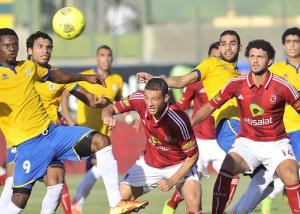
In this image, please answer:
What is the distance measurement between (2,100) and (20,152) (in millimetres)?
561

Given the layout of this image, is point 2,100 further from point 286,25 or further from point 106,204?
point 286,25

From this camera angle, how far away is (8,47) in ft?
32.4

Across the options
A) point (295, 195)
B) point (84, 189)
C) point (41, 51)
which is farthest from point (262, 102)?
point (84, 189)

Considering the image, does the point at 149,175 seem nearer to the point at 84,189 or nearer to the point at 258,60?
the point at 258,60

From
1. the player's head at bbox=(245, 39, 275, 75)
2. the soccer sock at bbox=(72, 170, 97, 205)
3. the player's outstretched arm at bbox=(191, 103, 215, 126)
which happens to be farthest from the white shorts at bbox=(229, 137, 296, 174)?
the soccer sock at bbox=(72, 170, 97, 205)

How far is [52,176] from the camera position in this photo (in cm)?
1000

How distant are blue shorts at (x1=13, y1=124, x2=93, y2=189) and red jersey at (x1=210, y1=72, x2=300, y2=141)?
5.22 ft

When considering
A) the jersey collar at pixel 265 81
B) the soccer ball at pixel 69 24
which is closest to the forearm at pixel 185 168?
the jersey collar at pixel 265 81

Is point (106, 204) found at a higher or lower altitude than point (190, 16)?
lower

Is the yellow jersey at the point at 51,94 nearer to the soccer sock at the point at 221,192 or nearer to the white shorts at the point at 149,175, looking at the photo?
the white shorts at the point at 149,175

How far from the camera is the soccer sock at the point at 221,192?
10.3m

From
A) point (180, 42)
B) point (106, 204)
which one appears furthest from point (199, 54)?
point (106, 204)

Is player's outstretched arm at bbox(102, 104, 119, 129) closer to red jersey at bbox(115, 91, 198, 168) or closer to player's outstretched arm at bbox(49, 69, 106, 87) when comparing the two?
red jersey at bbox(115, 91, 198, 168)

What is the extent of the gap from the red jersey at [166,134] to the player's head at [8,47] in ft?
3.98
